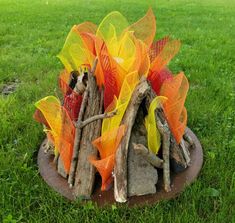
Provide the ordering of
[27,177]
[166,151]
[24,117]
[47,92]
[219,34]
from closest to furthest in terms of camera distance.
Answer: [166,151]
[27,177]
[24,117]
[47,92]
[219,34]

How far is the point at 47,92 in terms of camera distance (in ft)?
16.6

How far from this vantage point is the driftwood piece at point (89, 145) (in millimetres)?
2845

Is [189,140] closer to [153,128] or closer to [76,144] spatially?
[153,128]

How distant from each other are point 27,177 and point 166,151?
1223 millimetres

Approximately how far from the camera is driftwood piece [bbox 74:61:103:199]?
2845mm

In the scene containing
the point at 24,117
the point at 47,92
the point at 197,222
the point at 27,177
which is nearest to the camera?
the point at 197,222

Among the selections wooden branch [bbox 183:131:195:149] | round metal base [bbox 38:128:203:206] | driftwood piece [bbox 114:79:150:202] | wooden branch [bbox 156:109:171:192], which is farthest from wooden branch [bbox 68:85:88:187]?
→ wooden branch [bbox 183:131:195:149]

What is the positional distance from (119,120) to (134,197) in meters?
0.61

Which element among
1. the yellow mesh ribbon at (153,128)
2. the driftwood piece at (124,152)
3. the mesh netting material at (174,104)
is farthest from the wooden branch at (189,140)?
the driftwood piece at (124,152)

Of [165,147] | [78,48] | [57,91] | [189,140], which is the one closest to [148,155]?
[165,147]

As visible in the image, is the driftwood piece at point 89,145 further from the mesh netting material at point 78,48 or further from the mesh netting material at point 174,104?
the mesh netting material at point 174,104

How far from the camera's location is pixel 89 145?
9.65ft

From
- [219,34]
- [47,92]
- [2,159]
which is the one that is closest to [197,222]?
[2,159]

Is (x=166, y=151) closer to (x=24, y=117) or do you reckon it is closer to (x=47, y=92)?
(x=24, y=117)
